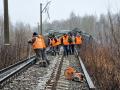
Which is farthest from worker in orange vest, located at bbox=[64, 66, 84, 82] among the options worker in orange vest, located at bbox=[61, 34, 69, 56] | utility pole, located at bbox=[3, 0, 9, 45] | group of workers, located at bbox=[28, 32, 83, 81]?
worker in orange vest, located at bbox=[61, 34, 69, 56]

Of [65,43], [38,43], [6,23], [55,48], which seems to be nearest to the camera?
[38,43]

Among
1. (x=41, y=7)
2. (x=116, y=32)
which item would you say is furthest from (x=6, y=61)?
(x=41, y=7)

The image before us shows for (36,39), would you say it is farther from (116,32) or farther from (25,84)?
(116,32)

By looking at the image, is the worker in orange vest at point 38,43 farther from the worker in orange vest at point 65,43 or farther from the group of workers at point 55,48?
the worker in orange vest at point 65,43

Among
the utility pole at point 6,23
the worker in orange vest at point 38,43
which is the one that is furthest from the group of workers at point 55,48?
the utility pole at point 6,23

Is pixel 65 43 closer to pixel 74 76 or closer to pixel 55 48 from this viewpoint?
pixel 55 48

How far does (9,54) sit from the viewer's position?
20719 mm

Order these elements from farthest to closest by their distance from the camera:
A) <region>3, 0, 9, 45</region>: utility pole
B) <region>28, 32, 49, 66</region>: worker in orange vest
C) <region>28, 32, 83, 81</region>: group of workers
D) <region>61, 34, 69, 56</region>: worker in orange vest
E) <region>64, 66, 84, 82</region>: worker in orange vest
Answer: <region>61, 34, 69, 56</region>: worker in orange vest
<region>3, 0, 9, 45</region>: utility pole
<region>28, 32, 49, 66</region>: worker in orange vest
<region>28, 32, 83, 81</region>: group of workers
<region>64, 66, 84, 82</region>: worker in orange vest

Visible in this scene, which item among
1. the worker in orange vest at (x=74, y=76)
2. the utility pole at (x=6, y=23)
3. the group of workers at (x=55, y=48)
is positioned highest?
the utility pole at (x=6, y=23)

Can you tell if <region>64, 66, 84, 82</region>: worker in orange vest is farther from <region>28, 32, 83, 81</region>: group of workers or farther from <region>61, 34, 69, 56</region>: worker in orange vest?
<region>61, 34, 69, 56</region>: worker in orange vest

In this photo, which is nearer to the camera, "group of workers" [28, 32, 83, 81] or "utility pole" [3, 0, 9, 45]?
"group of workers" [28, 32, 83, 81]

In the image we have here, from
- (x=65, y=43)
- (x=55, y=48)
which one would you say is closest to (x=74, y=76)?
(x=65, y=43)

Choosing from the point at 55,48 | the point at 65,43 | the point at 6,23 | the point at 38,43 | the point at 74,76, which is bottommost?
the point at 74,76

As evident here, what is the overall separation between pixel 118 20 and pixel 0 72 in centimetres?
817
